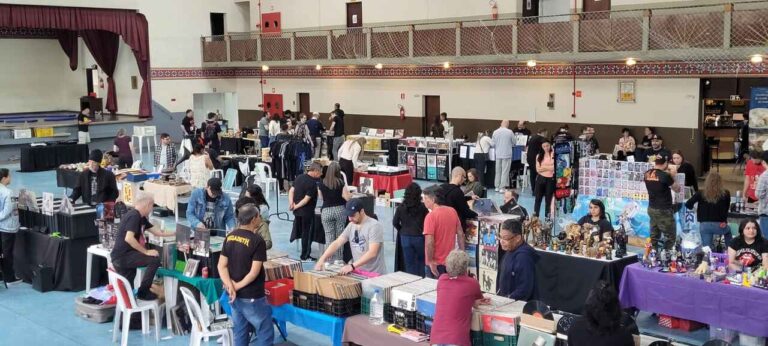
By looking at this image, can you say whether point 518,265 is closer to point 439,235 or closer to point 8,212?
point 439,235

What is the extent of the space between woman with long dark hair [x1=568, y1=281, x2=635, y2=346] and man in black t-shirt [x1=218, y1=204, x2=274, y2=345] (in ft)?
9.71

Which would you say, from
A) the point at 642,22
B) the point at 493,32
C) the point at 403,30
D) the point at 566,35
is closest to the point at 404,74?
the point at 403,30

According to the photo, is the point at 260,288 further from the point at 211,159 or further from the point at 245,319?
the point at 211,159

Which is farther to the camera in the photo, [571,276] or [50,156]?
[50,156]

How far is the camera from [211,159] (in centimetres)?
1523

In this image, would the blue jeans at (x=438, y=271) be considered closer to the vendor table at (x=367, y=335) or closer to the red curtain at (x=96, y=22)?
the vendor table at (x=367, y=335)

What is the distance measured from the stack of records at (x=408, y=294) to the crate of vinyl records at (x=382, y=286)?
0.08 meters

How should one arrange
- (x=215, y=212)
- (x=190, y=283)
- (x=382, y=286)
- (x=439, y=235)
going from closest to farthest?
(x=382, y=286)
(x=439, y=235)
(x=190, y=283)
(x=215, y=212)

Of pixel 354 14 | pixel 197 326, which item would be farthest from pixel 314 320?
pixel 354 14

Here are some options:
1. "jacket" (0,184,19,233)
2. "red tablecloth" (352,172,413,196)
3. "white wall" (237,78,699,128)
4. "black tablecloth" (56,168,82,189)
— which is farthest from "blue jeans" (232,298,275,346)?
"white wall" (237,78,699,128)

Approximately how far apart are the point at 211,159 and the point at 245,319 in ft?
28.2

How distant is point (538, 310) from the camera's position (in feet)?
18.8

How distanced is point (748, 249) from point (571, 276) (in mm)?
1768

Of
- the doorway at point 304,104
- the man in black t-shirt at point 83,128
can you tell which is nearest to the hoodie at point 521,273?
the man in black t-shirt at point 83,128
